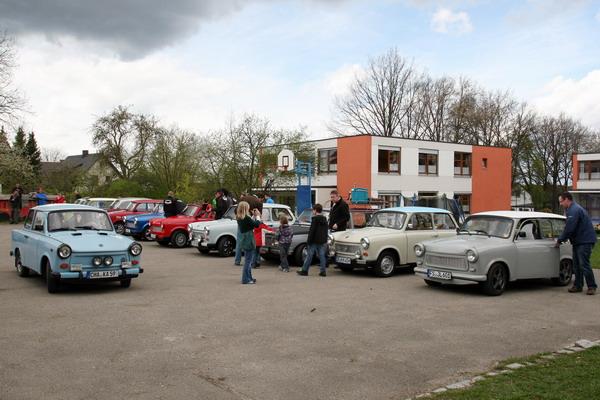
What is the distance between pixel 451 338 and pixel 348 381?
2.34 meters

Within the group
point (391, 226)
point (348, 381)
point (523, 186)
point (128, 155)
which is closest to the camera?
point (348, 381)

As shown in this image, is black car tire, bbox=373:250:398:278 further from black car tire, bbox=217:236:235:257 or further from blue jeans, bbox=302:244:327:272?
black car tire, bbox=217:236:235:257

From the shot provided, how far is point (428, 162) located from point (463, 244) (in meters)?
32.2

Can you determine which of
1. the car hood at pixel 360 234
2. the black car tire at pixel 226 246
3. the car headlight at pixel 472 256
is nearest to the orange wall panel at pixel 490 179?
the black car tire at pixel 226 246

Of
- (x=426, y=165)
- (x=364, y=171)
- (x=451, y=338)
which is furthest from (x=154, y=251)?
(x=426, y=165)

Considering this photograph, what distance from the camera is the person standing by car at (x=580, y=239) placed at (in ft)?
36.3

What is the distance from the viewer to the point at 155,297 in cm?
1019

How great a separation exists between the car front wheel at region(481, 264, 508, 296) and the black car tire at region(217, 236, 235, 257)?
8549mm

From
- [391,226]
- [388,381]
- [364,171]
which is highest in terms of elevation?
[364,171]

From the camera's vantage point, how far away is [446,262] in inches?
438

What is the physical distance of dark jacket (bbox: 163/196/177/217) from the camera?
20.8m

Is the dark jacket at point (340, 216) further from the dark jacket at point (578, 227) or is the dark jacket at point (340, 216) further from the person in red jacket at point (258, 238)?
the dark jacket at point (578, 227)

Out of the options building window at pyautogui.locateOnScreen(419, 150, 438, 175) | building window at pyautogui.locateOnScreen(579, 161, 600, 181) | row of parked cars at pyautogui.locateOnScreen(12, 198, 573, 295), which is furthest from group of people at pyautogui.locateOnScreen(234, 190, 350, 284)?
building window at pyautogui.locateOnScreen(579, 161, 600, 181)

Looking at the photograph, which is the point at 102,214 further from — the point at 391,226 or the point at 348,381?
the point at 348,381
